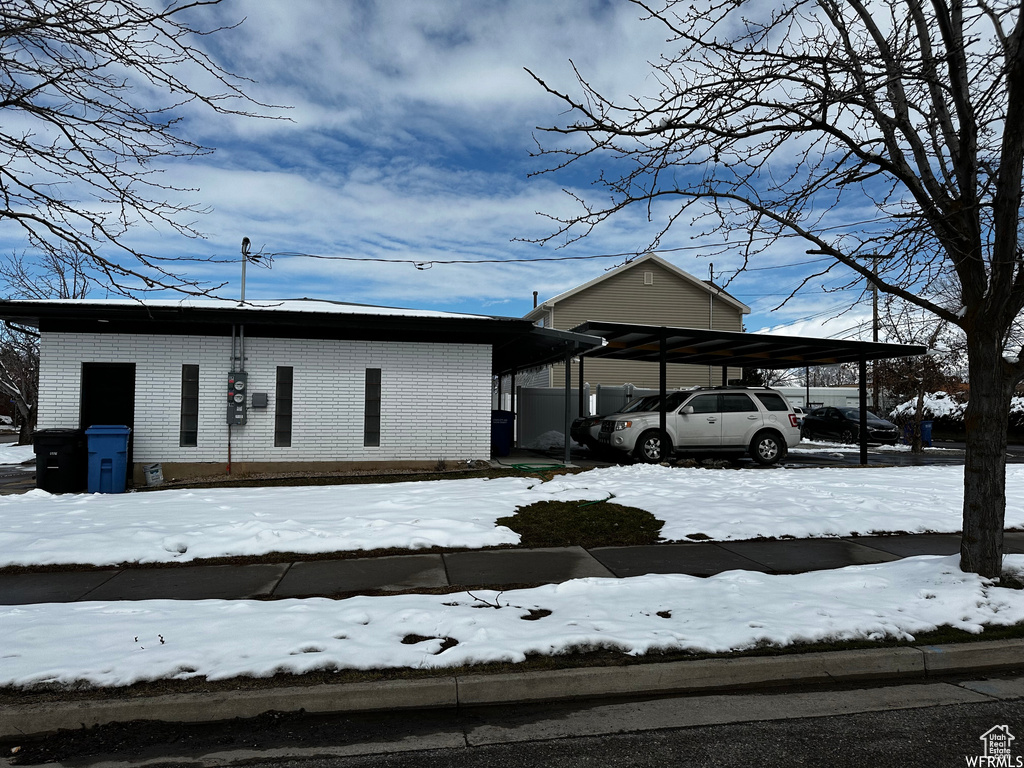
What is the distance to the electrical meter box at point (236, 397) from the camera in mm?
12781

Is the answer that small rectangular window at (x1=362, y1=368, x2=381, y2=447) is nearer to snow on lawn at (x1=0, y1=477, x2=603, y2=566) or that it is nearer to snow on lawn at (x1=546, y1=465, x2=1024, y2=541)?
snow on lawn at (x1=0, y1=477, x2=603, y2=566)

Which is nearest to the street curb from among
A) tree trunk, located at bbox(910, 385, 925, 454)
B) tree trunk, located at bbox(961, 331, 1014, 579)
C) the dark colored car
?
tree trunk, located at bbox(961, 331, 1014, 579)

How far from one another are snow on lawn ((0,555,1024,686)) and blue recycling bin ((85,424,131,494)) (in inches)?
270

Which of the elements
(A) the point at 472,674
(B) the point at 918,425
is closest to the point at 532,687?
(A) the point at 472,674

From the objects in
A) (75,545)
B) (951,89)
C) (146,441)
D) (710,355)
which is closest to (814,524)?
(951,89)

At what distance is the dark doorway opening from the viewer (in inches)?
500

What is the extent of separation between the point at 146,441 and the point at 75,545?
21.5ft

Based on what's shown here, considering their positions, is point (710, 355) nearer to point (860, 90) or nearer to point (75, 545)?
point (860, 90)

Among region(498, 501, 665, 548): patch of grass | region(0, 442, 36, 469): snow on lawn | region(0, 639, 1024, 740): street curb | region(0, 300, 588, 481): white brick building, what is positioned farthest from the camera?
region(0, 442, 36, 469): snow on lawn

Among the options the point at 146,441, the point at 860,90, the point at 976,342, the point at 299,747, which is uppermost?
the point at 860,90

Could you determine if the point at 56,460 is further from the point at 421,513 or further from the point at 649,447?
the point at 649,447

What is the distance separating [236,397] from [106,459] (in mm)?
2482

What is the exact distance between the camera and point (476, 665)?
154 inches

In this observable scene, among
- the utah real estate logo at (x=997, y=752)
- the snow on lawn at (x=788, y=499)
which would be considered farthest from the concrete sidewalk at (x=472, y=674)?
the snow on lawn at (x=788, y=499)
